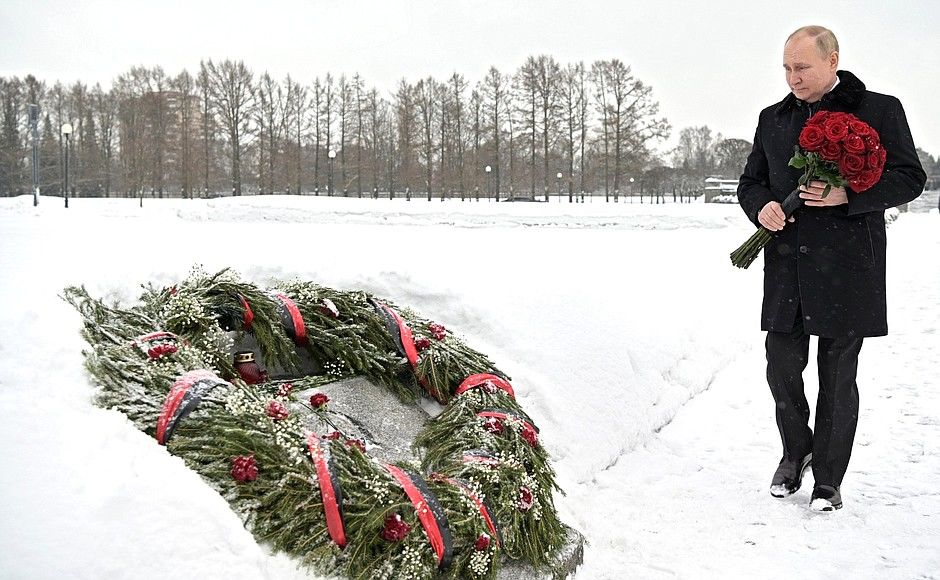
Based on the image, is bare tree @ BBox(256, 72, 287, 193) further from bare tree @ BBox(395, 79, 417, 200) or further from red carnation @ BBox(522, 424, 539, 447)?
red carnation @ BBox(522, 424, 539, 447)

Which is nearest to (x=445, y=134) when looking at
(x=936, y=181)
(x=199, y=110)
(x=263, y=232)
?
(x=199, y=110)

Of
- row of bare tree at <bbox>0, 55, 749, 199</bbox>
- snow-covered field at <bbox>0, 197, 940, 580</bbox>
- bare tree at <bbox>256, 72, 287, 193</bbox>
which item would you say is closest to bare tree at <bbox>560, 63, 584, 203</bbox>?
row of bare tree at <bbox>0, 55, 749, 199</bbox>

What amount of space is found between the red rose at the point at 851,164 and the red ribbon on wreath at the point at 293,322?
2543 millimetres

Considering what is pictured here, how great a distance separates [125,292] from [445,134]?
41988mm

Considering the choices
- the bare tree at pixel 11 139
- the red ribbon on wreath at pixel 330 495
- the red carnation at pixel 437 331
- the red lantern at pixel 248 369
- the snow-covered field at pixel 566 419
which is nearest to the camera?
the snow-covered field at pixel 566 419

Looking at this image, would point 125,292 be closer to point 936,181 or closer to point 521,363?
point 521,363

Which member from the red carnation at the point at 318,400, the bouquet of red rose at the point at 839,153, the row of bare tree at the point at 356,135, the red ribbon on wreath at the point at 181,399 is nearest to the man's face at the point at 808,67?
the bouquet of red rose at the point at 839,153

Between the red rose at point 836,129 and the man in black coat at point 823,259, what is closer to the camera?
the red rose at point 836,129

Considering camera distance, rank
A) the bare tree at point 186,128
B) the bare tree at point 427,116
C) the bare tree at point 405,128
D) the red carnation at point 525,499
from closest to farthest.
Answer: the red carnation at point 525,499 → the bare tree at point 186,128 → the bare tree at point 405,128 → the bare tree at point 427,116

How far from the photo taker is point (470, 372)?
153 inches

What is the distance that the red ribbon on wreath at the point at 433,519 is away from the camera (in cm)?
248

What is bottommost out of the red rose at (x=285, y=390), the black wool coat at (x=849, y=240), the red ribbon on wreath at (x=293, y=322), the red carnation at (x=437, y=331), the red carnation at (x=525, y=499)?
the red carnation at (x=525, y=499)

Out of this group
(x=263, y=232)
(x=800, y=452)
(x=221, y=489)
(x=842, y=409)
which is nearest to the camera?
(x=221, y=489)

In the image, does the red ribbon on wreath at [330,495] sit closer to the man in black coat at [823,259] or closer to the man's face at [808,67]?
the man in black coat at [823,259]
